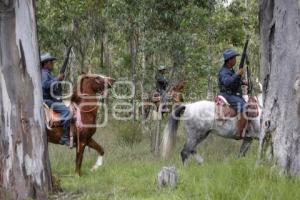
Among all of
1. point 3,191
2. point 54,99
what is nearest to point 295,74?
point 3,191

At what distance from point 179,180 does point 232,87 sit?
4184 mm

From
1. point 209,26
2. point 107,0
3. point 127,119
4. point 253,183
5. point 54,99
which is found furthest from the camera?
point 127,119

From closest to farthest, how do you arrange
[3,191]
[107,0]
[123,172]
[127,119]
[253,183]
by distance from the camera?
[253,183]
[3,191]
[123,172]
[107,0]
[127,119]

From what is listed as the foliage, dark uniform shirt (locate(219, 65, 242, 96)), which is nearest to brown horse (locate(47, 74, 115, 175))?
dark uniform shirt (locate(219, 65, 242, 96))

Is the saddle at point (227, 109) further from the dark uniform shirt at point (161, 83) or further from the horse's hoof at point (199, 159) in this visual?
the dark uniform shirt at point (161, 83)

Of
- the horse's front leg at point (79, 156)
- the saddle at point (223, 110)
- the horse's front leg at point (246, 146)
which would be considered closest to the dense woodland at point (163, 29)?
the saddle at point (223, 110)

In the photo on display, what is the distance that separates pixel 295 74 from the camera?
26.3 ft

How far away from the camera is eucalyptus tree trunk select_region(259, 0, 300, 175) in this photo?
26.0ft

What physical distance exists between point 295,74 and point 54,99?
219 inches

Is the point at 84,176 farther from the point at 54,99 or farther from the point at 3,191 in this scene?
the point at 3,191

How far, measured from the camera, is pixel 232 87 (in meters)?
11.8

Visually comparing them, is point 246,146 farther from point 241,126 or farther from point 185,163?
point 185,163

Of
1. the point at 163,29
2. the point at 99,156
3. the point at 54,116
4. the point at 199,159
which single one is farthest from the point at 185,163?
the point at 163,29

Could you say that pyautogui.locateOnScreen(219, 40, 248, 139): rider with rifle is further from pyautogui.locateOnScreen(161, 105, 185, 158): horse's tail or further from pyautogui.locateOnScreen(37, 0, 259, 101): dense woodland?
pyautogui.locateOnScreen(37, 0, 259, 101): dense woodland
